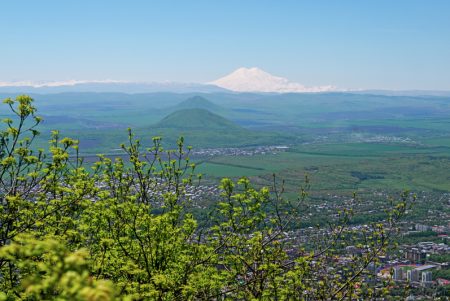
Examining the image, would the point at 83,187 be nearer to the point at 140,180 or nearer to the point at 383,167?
the point at 140,180

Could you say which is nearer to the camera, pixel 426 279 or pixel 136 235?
pixel 136 235

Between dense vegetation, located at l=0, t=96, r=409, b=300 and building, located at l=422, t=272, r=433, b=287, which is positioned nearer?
dense vegetation, located at l=0, t=96, r=409, b=300

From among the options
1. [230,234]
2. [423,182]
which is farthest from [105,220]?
[423,182]

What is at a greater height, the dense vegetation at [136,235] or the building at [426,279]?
the dense vegetation at [136,235]

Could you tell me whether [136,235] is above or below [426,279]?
above

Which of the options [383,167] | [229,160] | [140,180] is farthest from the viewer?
[229,160]

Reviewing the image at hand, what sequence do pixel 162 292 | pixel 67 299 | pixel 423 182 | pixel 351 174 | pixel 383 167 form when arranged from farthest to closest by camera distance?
pixel 383 167
pixel 351 174
pixel 423 182
pixel 162 292
pixel 67 299

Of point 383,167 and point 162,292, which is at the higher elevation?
point 162,292

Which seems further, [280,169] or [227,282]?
[280,169]

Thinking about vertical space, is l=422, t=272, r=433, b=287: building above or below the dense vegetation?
below

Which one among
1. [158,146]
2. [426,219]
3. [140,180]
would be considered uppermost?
[158,146]

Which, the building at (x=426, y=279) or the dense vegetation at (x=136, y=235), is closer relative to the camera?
the dense vegetation at (x=136, y=235)
